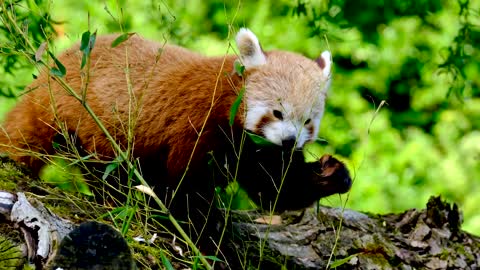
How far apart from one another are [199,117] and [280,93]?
46 cm

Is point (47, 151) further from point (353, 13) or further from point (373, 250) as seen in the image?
point (353, 13)

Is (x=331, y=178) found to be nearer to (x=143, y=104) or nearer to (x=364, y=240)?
(x=364, y=240)

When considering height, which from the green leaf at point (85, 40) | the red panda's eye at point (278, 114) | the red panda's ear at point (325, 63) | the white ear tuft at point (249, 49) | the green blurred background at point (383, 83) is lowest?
the green blurred background at point (383, 83)

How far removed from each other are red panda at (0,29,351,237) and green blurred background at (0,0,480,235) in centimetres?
176

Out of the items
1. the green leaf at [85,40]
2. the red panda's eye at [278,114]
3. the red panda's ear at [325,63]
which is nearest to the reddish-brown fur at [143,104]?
the red panda's eye at [278,114]

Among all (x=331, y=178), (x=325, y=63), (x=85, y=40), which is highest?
(x=85, y=40)

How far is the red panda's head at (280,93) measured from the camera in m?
3.98

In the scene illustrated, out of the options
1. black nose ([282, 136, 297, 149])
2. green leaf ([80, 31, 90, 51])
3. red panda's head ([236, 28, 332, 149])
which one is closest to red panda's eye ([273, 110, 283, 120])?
red panda's head ([236, 28, 332, 149])

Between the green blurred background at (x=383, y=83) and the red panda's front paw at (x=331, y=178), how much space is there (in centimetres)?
209

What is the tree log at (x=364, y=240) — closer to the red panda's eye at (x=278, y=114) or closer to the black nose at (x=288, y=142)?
the black nose at (x=288, y=142)

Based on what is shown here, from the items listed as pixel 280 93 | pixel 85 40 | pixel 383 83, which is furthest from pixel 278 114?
pixel 383 83

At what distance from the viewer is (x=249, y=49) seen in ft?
13.6

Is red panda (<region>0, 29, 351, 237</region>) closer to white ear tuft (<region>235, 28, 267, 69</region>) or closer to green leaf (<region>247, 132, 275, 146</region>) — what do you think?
white ear tuft (<region>235, 28, 267, 69</region>)

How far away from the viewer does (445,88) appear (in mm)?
7738
